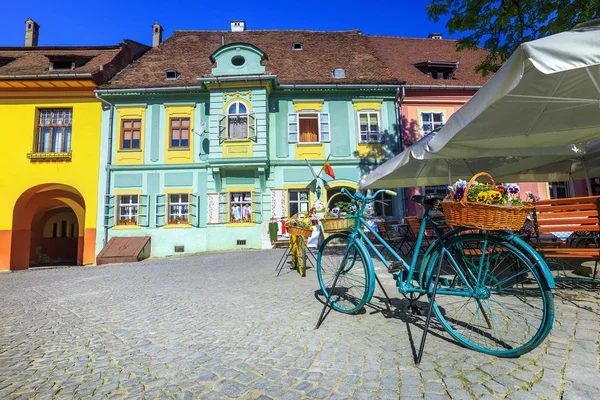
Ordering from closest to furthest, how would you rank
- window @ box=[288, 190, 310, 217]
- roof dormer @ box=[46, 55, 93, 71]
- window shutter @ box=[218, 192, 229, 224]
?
1. window shutter @ box=[218, 192, 229, 224]
2. window @ box=[288, 190, 310, 217]
3. roof dormer @ box=[46, 55, 93, 71]

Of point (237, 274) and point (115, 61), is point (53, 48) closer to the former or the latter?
point (115, 61)

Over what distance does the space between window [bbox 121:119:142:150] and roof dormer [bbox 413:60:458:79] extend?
13326mm

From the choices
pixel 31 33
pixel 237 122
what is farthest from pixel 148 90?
pixel 31 33

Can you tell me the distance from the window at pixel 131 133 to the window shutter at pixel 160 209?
246cm

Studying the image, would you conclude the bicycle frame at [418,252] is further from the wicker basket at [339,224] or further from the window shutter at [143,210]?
the window shutter at [143,210]

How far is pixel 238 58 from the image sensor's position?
543 inches

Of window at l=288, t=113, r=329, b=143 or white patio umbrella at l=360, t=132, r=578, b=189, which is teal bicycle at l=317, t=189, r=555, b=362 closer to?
white patio umbrella at l=360, t=132, r=578, b=189

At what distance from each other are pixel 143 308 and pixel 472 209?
386 cm

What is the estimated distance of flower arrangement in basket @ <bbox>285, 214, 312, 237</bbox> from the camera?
16.6 ft

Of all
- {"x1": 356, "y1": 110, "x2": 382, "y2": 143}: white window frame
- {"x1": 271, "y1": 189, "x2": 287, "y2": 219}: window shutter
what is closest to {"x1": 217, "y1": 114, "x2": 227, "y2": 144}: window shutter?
{"x1": 271, "y1": 189, "x2": 287, "y2": 219}: window shutter

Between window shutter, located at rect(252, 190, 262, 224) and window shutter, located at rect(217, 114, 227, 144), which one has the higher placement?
window shutter, located at rect(217, 114, 227, 144)

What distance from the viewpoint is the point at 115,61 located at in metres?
15.2

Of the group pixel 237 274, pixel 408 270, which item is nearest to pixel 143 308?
pixel 237 274

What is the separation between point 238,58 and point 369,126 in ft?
20.4
